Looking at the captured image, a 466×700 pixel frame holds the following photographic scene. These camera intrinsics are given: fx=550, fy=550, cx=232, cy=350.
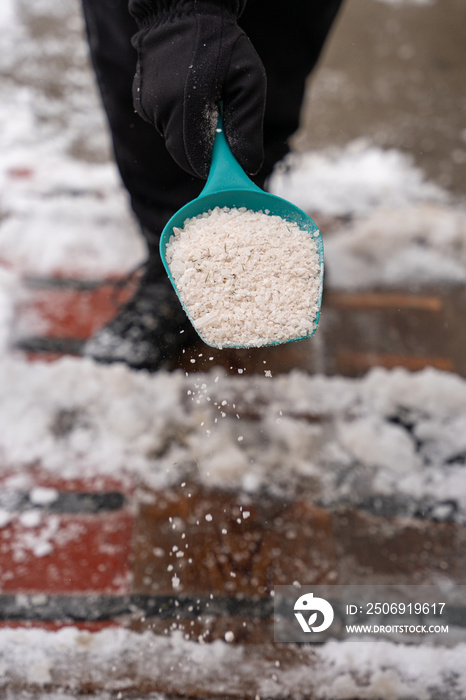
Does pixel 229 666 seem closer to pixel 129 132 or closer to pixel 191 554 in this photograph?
pixel 191 554

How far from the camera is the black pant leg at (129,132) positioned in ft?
2.76

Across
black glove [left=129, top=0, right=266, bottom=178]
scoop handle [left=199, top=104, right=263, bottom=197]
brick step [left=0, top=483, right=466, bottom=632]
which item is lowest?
brick step [left=0, top=483, right=466, bottom=632]

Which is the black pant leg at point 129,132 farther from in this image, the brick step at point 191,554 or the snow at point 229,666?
the snow at point 229,666

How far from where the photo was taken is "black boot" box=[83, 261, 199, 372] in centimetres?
99

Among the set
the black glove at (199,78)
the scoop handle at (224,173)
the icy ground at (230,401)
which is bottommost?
the icy ground at (230,401)

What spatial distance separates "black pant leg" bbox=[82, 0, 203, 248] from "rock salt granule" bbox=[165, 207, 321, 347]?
0.27 metres

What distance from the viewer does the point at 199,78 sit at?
0.64 metres

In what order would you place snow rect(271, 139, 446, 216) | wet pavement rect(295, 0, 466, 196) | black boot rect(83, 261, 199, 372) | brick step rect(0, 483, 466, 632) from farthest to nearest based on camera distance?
wet pavement rect(295, 0, 466, 196) < snow rect(271, 139, 446, 216) < black boot rect(83, 261, 199, 372) < brick step rect(0, 483, 466, 632)

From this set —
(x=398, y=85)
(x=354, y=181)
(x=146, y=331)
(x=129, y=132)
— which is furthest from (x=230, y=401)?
(x=398, y=85)

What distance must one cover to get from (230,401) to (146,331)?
0.21m

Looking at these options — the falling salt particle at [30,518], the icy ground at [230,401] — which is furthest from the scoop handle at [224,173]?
the falling salt particle at [30,518]

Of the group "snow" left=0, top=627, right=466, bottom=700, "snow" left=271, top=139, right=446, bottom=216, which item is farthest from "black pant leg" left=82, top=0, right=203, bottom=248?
"snow" left=0, top=627, right=466, bottom=700

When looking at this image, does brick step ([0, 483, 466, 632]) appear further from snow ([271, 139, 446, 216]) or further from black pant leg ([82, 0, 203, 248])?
snow ([271, 139, 446, 216])

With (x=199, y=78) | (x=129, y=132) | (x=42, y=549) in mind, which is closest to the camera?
(x=199, y=78)
